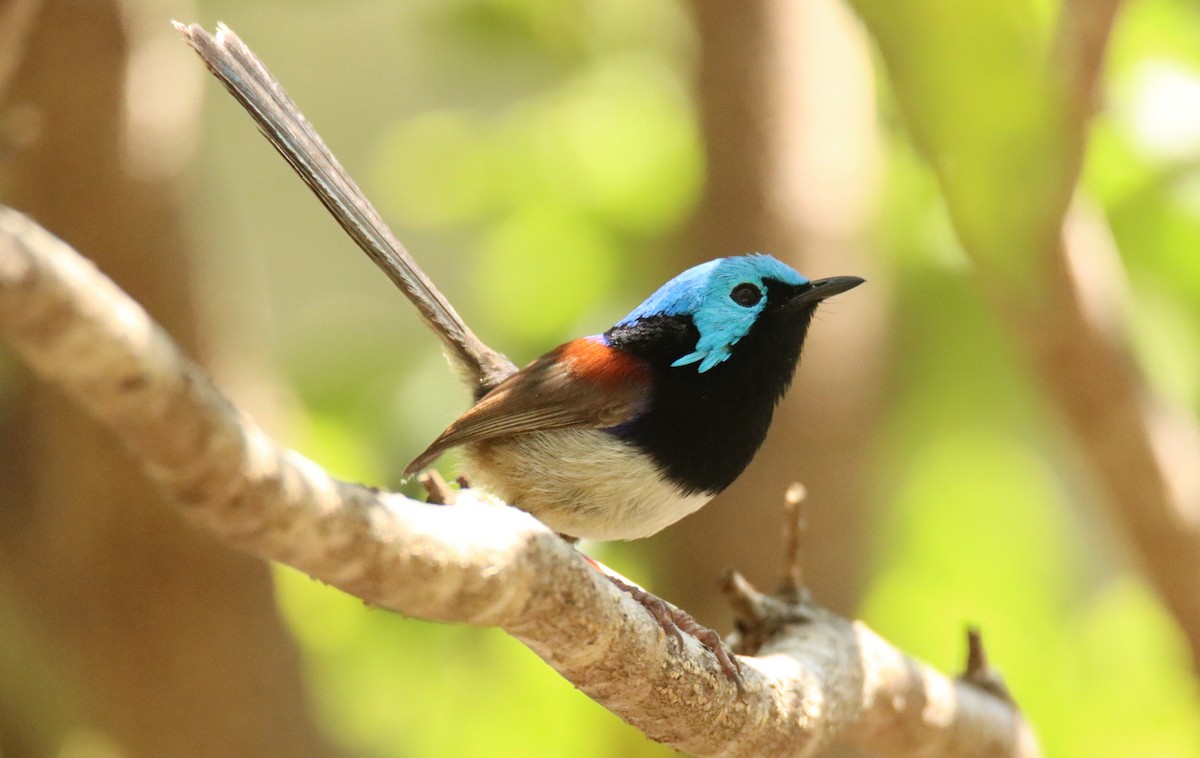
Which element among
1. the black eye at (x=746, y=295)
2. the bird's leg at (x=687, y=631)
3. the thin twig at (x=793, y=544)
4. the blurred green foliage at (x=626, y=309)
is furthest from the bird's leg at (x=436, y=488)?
the blurred green foliage at (x=626, y=309)

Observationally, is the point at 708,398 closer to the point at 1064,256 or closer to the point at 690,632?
the point at 690,632

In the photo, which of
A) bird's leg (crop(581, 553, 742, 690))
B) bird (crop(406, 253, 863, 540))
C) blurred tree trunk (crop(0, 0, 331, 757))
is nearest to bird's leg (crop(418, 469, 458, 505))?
bird's leg (crop(581, 553, 742, 690))

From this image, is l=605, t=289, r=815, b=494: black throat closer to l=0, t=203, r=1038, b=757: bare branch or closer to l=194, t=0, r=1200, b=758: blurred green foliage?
l=0, t=203, r=1038, b=757: bare branch

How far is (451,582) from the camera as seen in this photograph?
5.53 ft

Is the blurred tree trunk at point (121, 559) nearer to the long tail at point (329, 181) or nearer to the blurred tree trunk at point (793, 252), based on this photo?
the long tail at point (329, 181)

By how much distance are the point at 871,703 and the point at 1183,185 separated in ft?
6.84

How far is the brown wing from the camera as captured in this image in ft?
10.4

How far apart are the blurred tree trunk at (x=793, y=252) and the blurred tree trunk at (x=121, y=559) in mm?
1531

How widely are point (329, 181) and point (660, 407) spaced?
39.1 inches

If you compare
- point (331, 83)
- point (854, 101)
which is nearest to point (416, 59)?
point (331, 83)

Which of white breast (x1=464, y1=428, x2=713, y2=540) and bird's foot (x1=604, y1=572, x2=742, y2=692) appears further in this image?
white breast (x1=464, y1=428, x2=713, y2=540)

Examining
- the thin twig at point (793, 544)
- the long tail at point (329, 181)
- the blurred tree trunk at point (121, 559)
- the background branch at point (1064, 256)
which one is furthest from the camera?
the blurred tree trunk at point (121, 559)

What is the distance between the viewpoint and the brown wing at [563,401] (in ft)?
10.4

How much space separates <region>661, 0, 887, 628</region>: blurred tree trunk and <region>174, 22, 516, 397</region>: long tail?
1.11m
